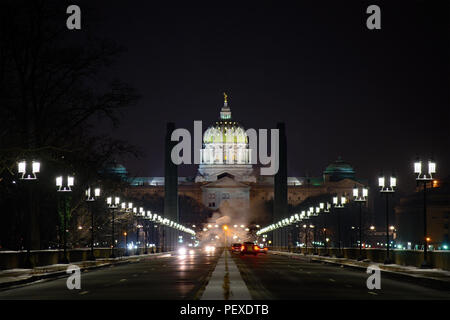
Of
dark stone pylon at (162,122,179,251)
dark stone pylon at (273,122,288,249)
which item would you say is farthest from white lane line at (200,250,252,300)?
dark stone pylon at (162,122,179,251)

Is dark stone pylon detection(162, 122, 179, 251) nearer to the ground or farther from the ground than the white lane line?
farther from the ground

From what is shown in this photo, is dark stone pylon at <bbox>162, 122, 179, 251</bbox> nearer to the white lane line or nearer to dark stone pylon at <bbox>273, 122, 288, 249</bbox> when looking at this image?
dark stone pylon at <bbox>273, 122, 288, 249</bbox>

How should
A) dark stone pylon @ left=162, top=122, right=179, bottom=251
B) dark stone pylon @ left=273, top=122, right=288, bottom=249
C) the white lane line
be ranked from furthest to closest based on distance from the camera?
dark stone pylon @ left=162, top=122, right=179, bottom=251
dark stone pylon @ left=273, top=122, right=288, bottom=249
the white lane line

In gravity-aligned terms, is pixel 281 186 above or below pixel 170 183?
below

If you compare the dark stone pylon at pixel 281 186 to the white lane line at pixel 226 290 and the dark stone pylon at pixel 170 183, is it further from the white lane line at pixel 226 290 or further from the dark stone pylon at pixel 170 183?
the white lane line at pixel 226 290

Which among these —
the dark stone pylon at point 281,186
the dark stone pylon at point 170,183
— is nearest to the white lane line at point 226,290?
the dark stone pylon at point 281,186

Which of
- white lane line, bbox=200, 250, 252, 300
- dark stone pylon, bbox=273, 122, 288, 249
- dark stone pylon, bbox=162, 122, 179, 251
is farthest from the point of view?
dark stone pylon, bbox=162, 122, 179, 251

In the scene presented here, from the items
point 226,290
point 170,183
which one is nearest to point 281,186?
point 170,183

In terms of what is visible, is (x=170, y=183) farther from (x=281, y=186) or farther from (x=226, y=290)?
(x=226, y=290)

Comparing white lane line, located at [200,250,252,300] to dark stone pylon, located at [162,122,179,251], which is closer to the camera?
white lane line, located at [200,250,252,300]
